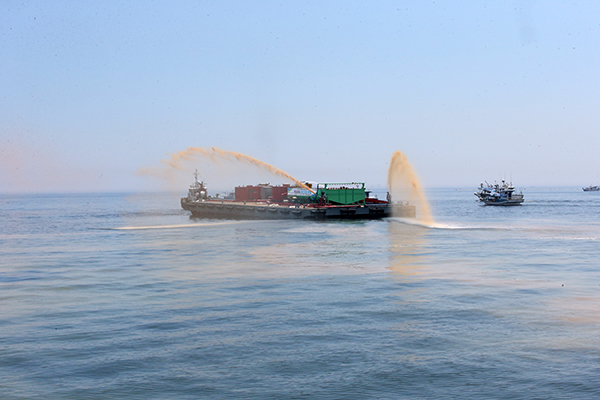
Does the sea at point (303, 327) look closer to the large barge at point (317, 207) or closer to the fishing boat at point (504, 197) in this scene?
the large barge at point (317, 207)

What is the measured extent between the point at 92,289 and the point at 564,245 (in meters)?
40.9

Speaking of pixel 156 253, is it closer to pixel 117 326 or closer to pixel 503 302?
pixel 117 326

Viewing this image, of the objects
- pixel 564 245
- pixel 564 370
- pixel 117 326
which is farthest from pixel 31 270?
pixel 564 245

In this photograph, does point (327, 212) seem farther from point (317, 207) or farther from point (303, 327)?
point (303, 327)

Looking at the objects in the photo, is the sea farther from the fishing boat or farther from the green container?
the fishing boat

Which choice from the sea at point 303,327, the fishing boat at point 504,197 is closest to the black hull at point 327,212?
the sea at point 303,327

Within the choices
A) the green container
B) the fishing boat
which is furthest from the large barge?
the fishing boat

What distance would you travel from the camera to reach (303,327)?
20.0 m

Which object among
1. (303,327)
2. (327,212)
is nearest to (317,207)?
(327,212)

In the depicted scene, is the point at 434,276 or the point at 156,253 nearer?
the point at 434,276

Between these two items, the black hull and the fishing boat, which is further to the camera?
the fishing boat

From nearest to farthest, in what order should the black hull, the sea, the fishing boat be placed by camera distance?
the sea, the black hull, the fishing boat

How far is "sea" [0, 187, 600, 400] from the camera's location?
14.4 metres

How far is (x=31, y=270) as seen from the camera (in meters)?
36.7
